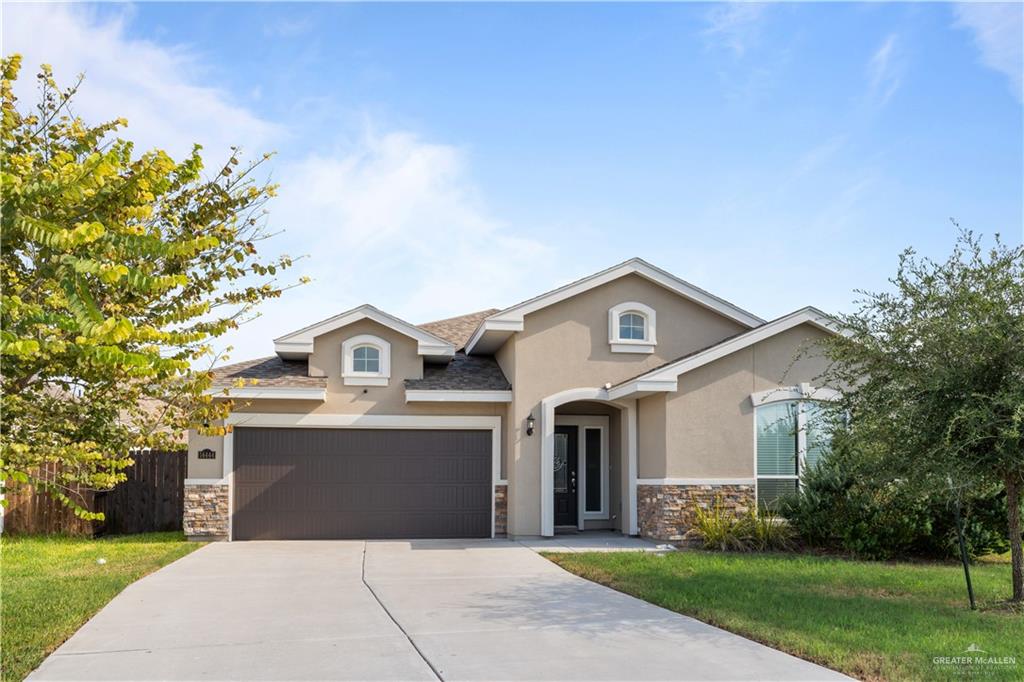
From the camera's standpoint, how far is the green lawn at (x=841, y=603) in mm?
7652

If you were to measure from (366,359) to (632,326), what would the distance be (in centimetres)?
535

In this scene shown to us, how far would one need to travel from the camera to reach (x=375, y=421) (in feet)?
57.0

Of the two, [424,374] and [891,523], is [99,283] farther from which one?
[891,523]

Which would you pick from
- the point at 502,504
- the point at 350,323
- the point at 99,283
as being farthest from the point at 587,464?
the point at 99,283

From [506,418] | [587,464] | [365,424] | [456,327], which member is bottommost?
[587,464]

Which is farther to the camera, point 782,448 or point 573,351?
point 573,351

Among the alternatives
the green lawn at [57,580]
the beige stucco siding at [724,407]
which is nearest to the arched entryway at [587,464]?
the beige stucco siding at [724,407]

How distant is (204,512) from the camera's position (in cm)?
1655

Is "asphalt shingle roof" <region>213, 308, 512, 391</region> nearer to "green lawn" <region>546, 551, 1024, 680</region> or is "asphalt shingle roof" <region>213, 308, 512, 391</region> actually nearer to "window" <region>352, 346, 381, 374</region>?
"window" <region>352, 346, 381, 374</region>

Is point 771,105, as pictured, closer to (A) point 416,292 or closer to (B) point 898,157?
(B) point 898,157

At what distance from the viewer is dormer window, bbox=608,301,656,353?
17578mm

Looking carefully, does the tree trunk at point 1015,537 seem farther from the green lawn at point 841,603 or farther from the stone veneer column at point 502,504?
the stone veneer column at point 502,504

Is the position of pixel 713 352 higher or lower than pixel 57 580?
higher

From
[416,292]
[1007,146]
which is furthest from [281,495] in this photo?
[1007,146]
